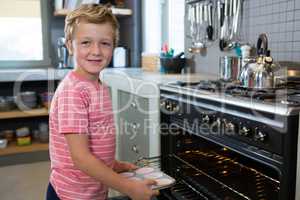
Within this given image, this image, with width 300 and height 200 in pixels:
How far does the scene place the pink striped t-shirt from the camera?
876 millimetres

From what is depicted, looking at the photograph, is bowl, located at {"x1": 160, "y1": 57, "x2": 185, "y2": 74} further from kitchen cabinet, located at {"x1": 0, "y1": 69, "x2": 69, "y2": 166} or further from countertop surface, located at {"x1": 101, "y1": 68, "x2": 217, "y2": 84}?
kitchen cabinet, located at {"x1": 0, "y1": 69, "x2": 69, "y2": 166}

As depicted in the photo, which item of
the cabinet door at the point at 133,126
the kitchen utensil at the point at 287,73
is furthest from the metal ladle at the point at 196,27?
the kitchen utensil at the point at 287,73

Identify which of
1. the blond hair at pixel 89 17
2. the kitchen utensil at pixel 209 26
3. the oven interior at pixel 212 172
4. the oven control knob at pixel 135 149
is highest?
the kitchen utensil at pixel 209 26

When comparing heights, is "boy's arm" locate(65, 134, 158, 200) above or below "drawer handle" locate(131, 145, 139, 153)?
above

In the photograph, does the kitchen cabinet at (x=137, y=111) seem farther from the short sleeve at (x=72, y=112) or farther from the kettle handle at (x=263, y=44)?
the short sleeve at (x=72, y=112)

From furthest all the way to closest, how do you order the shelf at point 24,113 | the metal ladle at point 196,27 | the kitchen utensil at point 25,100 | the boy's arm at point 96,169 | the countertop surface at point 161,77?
the kitchen utensil at point 25,100
the shelf at point 24,113
the metal ladle at point 196,27
the countertop surface at point 161,77
the boy's arm at point 96,169

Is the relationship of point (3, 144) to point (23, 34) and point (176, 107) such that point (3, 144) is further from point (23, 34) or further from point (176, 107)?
point (176, 107)

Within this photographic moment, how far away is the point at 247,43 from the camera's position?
1834mm

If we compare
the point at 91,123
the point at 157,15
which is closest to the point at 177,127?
the point at 91,123

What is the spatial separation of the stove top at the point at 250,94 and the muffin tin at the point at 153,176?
0.34 metres

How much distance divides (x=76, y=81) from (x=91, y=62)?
0.22 ft

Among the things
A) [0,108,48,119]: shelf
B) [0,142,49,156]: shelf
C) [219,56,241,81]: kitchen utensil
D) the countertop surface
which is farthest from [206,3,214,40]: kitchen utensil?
[0,142,49,156]: shelf

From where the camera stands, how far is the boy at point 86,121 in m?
0.86

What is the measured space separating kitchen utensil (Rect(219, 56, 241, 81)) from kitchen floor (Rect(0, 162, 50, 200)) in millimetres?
1468
